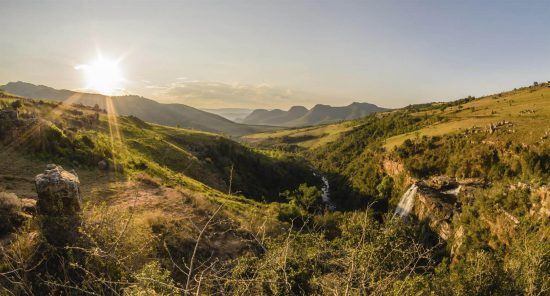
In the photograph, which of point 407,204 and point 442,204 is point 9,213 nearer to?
point 442,204

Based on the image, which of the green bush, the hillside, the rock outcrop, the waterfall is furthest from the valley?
the waterfall

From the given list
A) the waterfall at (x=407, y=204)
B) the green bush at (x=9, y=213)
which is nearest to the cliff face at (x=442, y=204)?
the waterfall at (x=407, y=204)

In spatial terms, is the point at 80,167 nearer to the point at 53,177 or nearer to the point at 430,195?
the point at 53,177

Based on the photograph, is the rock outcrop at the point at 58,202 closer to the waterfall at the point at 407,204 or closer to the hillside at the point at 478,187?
the hillside at the point at 478,187

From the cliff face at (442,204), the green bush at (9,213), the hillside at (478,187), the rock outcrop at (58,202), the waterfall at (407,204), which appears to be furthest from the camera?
the waterfall at (407,204)

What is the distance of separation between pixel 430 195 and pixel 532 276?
125 ft

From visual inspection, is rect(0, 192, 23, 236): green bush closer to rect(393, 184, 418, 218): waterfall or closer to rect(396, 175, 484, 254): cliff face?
rect(396, 175, 484, 254): cliff face

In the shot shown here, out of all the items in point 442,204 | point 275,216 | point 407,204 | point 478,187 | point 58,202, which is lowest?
point 407,204

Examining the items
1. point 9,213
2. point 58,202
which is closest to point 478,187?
point 58,202

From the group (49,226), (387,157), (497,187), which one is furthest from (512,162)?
(49,226)

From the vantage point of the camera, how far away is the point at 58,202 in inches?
651

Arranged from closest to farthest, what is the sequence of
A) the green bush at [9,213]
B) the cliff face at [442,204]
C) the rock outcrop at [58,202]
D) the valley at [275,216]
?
the valley at [275,216] < the rock outcrop at [58,202] < the green bush at [9,213] < the cliff face at [442,204]

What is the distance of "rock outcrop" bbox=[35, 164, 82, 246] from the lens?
1513 centimetres

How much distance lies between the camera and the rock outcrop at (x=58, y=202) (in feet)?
49.6
